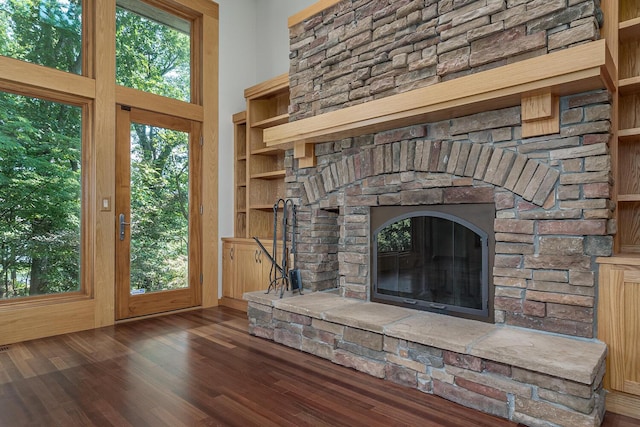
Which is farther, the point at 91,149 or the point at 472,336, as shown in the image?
the point at 91,149

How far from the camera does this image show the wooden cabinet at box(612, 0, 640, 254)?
88.0 inches

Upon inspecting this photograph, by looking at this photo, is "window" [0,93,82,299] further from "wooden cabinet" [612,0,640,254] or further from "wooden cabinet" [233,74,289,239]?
"wooden cabinet" [612,0,640,254]

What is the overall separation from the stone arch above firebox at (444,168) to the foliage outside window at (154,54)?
2.10 m

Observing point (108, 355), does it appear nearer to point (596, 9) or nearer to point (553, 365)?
point (553, 365)

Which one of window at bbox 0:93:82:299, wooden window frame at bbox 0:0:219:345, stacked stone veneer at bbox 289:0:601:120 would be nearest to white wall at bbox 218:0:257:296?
wooden window frame at bbox 0:0:219:345

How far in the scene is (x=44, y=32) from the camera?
338cm

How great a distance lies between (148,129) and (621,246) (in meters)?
4.10

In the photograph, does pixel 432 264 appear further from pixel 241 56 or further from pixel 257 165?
pixel 241 56

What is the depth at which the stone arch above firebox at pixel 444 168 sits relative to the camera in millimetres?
2193

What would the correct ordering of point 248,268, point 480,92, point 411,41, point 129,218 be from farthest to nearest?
point 248,268, point 129,218, point 411,41, point 480,92

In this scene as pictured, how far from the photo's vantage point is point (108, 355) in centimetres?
281

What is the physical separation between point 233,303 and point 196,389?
83.9 inches

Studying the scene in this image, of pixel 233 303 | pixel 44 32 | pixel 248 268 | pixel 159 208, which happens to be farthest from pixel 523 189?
pixel 44 32

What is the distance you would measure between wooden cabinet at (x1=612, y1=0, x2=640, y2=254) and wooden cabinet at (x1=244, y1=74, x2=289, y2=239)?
9.67 feet
